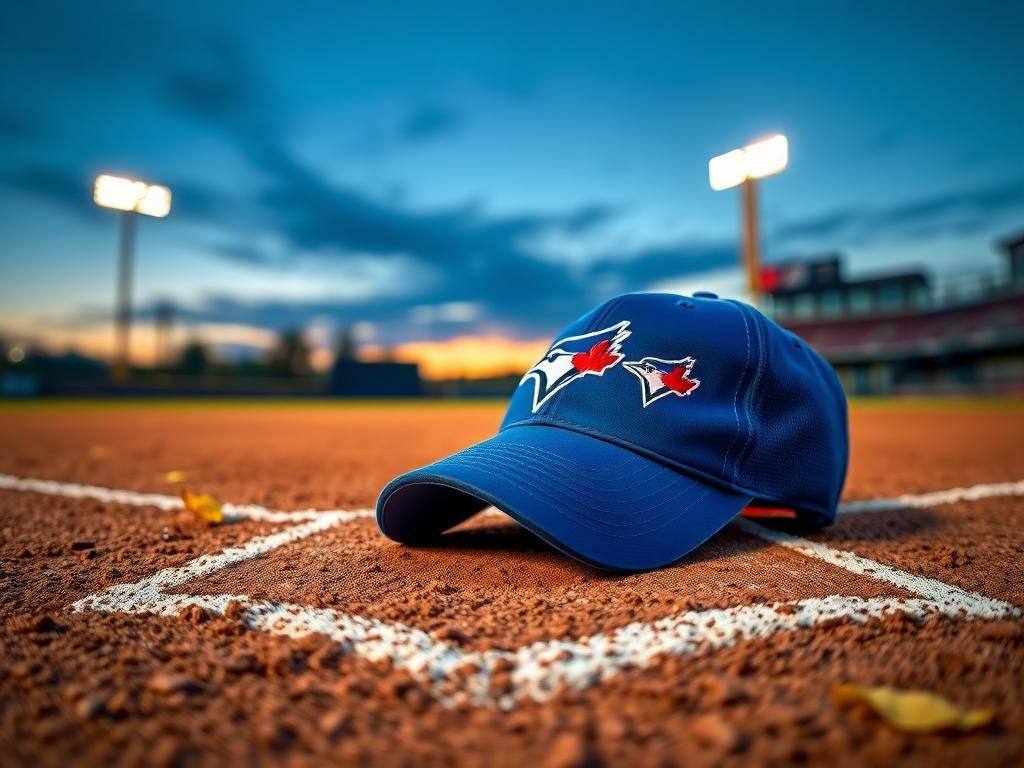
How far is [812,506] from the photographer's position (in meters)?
1.33

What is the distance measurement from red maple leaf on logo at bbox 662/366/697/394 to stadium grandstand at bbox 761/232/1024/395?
86.5 ft

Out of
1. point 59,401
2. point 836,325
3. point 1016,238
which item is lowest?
point 59,401

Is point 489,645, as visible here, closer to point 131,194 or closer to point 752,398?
point 752,398

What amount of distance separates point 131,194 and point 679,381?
12.7 metres

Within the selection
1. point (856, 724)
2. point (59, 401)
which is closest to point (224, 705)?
point (856, 724)

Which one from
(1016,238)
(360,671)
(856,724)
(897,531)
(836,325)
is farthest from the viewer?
(836,325)

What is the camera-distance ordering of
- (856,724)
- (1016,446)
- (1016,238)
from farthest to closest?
(1016,238), (1016,446), (856,724)

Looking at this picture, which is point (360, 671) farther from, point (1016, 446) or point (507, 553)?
point (1016, 446)

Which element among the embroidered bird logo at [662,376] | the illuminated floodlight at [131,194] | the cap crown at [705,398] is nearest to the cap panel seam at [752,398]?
the cap crown at [705,398]

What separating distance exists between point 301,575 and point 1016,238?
31.5 metres

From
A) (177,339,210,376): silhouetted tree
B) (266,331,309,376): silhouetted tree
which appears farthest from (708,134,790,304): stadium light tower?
(266,331,309,376): silhouetted tree

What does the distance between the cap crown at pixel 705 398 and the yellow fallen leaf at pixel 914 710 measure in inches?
20.4

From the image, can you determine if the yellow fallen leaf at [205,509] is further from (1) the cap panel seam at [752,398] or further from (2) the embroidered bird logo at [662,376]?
(1) the cap panel seam at [752,398]

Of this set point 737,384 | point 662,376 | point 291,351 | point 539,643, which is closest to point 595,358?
point 662,376
